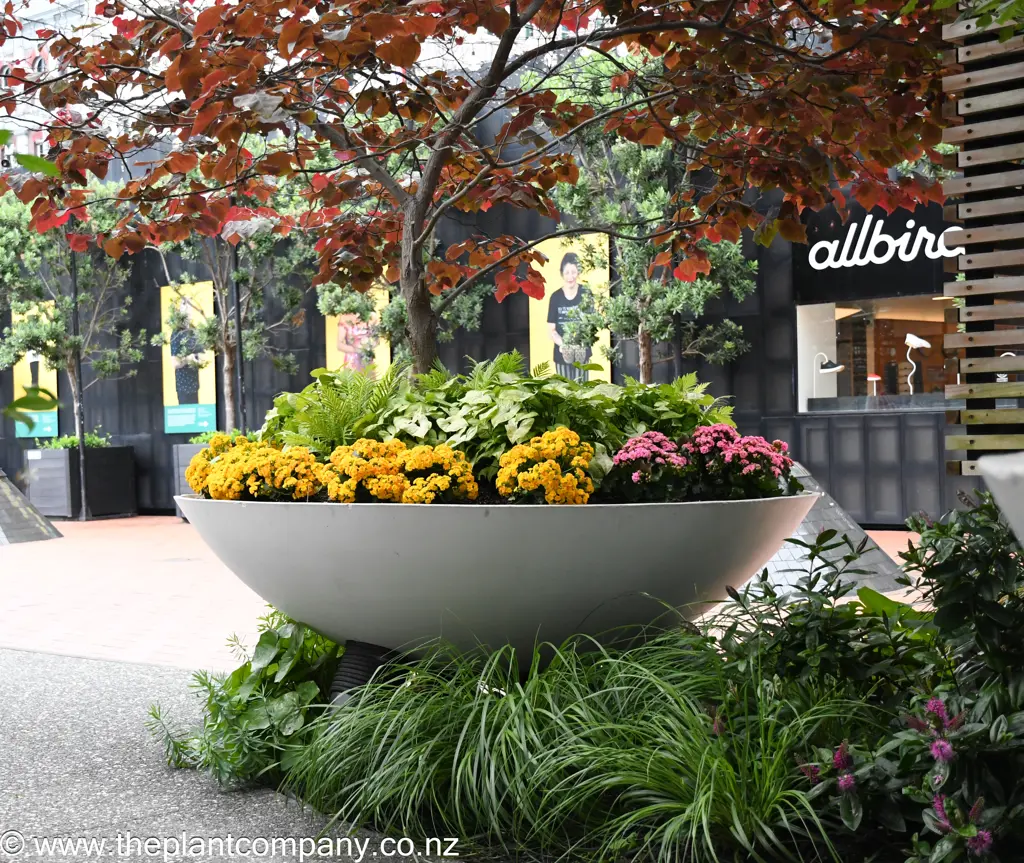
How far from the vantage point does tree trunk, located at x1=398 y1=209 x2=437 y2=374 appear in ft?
13.4

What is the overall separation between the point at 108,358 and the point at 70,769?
46.8 ft

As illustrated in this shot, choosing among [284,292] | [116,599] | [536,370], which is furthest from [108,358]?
[536,370]

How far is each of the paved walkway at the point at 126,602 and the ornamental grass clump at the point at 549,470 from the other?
2487mm

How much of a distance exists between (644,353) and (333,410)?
864cm

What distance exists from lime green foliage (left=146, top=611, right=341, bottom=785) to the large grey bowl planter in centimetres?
22

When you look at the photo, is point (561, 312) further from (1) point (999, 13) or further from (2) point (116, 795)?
(1) point (999, 13)

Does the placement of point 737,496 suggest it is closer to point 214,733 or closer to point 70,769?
point 214,733

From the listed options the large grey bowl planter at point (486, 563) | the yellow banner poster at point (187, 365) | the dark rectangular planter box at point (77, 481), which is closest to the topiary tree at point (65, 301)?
the yellow banner poster at point (187, 365)

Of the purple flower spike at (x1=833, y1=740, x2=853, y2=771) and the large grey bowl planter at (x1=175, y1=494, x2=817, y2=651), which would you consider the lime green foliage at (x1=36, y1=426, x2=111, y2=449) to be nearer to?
the large grey bowl planter at (x1=175, y1=494, x2=817, y2=651)

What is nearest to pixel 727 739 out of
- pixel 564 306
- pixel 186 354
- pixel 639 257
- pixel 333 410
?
pixel 333 410

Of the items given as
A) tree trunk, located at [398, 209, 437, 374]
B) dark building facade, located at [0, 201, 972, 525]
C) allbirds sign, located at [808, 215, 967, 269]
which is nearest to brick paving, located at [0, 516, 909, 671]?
dark building facade, located at [0, 201, 972, 525]

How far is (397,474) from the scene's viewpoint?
3193 millimetres

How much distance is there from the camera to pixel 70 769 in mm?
3328

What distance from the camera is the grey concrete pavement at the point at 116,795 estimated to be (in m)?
2.62
